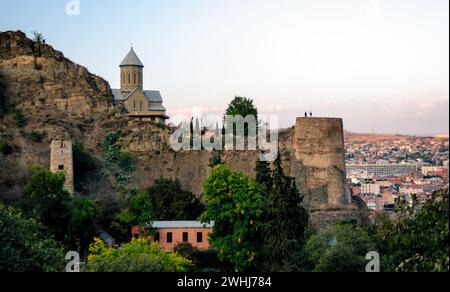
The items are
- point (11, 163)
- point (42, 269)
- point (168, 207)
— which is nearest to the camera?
point (42, 269)

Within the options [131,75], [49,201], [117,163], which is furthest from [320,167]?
[131,75]

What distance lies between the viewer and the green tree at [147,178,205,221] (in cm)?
2966

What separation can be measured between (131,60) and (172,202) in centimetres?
2201

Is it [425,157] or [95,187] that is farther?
[95,187]

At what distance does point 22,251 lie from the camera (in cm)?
1794

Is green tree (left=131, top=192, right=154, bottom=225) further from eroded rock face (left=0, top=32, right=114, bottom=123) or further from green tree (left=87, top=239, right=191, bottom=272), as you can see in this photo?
eroded rock face (left=0, top=32, right=114, bottom=123)

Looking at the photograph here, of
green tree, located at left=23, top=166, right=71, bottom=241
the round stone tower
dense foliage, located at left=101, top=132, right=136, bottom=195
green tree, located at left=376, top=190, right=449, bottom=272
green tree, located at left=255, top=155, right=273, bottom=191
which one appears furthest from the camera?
the round stone tower

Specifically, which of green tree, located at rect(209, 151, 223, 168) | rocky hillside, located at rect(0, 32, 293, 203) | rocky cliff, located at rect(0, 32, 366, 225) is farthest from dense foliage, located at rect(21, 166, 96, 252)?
green tree, located at rect(209, 151, 223, 168)

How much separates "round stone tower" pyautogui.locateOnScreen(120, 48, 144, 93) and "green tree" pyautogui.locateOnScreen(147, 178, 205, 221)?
20.0 metres

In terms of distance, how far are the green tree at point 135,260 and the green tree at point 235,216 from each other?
6.44ft
